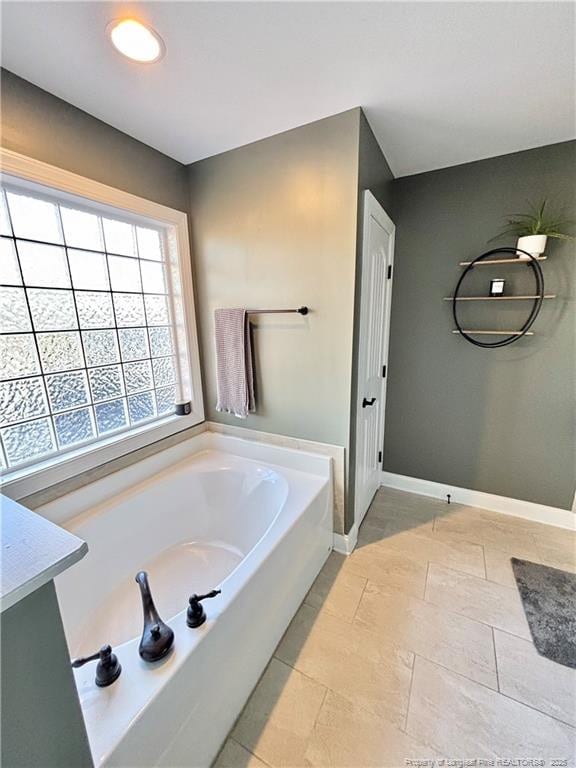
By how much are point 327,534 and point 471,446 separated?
1.34m

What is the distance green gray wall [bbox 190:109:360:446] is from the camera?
1587mm

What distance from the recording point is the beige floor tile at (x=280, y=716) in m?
1.08

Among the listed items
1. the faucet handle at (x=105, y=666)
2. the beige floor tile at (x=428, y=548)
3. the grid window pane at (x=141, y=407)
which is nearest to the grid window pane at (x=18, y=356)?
the grid window pane at (x=141, y=407)

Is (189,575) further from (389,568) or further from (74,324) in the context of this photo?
(74,324)

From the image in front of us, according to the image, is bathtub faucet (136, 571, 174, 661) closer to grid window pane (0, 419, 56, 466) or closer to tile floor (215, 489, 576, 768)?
tile floor (215, 489, 576, 768)

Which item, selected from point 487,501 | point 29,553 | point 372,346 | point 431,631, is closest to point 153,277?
point 372,346

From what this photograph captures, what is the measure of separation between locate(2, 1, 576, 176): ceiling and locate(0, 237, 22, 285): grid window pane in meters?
0.67

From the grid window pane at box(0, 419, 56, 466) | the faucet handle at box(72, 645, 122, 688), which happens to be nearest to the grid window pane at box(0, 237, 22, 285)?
the grid window pane at box(0, 419, 56, 466)

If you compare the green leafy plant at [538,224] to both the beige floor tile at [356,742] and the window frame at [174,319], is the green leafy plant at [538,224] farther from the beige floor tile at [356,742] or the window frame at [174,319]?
the beige floor tile at [356,742]

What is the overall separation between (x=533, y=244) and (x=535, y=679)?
2.20 meters

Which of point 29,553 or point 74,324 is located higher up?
point 74,324

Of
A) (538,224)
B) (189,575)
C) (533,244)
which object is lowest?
(189,575)

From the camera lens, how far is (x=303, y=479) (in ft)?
6.06

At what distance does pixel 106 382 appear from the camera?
178 cm
